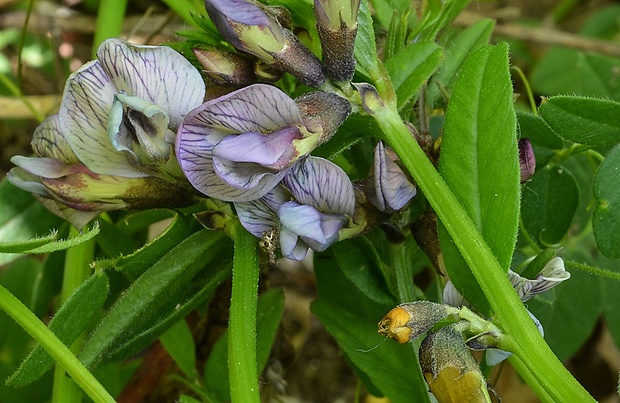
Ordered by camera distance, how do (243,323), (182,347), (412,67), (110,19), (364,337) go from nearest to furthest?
1. (243,323)
2. (412,67)
3. (364,337)
4. (182,347)
5. (110,19)

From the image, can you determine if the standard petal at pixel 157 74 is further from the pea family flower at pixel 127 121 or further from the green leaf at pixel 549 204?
the green leaf at pixel 549 204

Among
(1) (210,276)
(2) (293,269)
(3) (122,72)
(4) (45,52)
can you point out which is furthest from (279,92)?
(4) (45,52)

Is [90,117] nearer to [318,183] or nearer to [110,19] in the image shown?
[318,183]

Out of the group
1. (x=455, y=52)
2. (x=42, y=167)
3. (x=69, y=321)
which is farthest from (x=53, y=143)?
(x=455, y=52)

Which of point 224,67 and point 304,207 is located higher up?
point 224,67

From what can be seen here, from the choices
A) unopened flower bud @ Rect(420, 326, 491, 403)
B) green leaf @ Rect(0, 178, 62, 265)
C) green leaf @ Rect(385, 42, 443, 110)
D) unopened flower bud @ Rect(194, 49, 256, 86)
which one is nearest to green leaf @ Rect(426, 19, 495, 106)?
green leaf @ Rect(385, 42, 443, 110)

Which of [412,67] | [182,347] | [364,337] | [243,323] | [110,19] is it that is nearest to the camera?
[243,323]

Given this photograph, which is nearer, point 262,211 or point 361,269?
point 262,211

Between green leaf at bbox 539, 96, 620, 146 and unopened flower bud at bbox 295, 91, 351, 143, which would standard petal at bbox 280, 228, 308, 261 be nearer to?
unopened flower bud at bbox 295, 91, 351, 143
